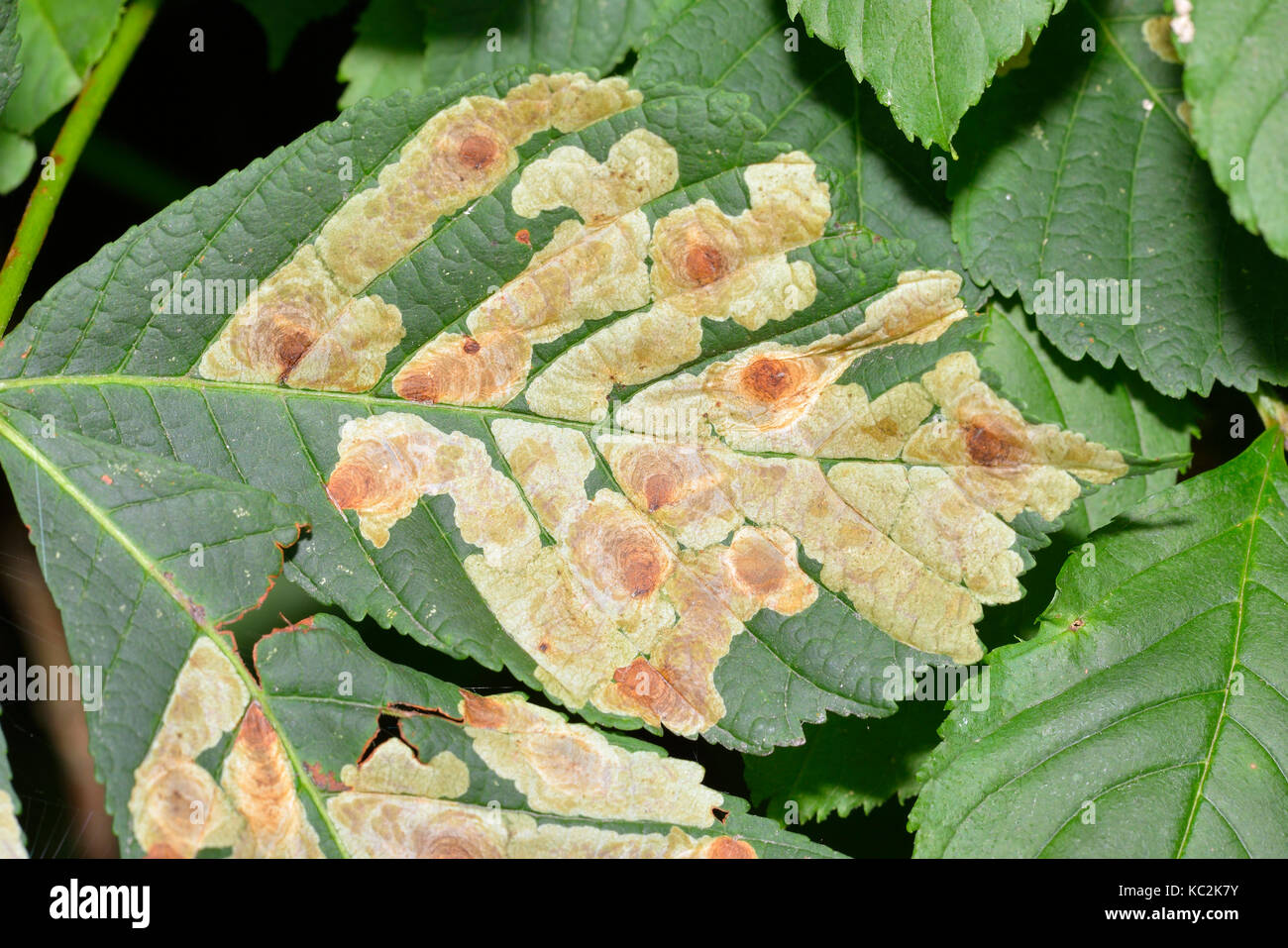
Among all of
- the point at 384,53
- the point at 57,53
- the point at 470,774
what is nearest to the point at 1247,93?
the point at 470,774

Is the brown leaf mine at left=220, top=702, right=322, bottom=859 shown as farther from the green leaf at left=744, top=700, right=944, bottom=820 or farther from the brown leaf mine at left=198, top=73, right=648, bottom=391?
the green leaf at left=744, top=700, right=944, bottom=820

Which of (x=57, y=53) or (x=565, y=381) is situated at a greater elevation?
(x=57, y=53)

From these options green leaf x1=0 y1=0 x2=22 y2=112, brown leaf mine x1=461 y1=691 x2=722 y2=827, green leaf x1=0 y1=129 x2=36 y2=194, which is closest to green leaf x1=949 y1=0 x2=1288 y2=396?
brown leaf mine x1=461 y1=691 x2=722 y2=827

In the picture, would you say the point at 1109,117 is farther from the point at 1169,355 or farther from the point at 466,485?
the point at 466,485

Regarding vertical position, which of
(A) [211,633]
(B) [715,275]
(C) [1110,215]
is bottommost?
(A) [211,633]

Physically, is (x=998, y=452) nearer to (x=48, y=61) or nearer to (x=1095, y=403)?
(x=1095, y=403)

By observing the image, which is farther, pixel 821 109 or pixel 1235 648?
pixel 821 109
